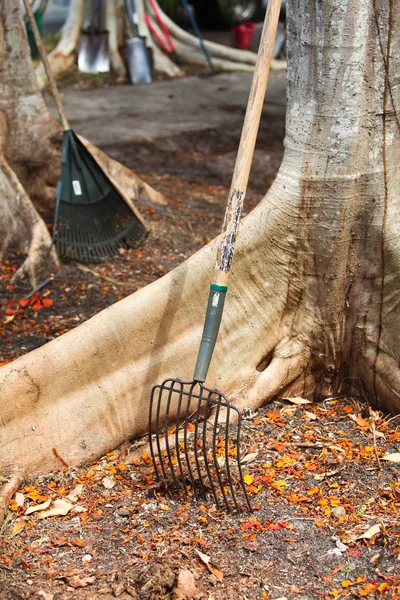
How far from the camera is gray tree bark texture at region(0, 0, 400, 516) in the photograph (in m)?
3.24

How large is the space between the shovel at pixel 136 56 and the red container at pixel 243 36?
97.3 inches

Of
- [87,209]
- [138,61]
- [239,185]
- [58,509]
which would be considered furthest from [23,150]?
[138,61]

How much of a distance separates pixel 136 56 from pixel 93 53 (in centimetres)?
70

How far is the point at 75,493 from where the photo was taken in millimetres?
3260

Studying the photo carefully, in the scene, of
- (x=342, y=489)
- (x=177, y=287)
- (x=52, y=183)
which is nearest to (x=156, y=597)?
(x=342, y=489)

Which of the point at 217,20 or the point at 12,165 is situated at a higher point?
the point at 217,20

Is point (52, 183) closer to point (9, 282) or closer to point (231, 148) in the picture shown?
point (9, 282)

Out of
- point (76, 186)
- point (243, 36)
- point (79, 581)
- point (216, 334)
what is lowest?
point (79, 581)

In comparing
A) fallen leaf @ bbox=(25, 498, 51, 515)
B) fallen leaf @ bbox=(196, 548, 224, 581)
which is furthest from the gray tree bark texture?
fallen leaf @ bbox=(196, 548, 224, 581)

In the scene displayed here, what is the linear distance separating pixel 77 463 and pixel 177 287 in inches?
36.3

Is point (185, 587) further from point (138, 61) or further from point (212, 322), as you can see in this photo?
point (138, 61)

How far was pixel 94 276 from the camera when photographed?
529 centimetres

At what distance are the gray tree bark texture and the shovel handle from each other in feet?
0.36

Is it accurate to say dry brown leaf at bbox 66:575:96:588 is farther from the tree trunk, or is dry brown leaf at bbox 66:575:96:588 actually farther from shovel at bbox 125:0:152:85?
shovel at bbox 125:0:152:85
